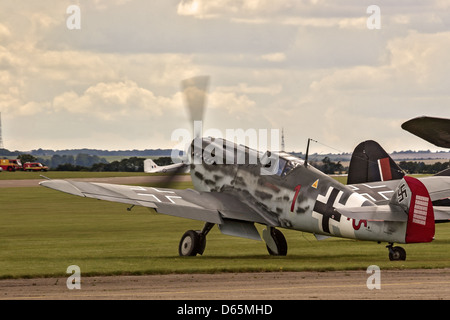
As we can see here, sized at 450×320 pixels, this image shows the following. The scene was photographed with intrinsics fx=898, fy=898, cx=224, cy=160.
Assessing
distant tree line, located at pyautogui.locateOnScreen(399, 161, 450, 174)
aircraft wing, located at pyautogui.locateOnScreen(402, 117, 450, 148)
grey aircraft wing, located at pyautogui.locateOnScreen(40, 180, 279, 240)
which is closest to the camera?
aircraft wing, located at pyautogui.locateOnScreen(402, 117, 450, 148)

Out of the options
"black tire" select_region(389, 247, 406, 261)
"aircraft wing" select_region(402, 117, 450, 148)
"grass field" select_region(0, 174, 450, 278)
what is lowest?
"grass field" select_region(0, 174, 450, 278)

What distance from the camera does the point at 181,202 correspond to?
861 inches

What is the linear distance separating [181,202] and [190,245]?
1.09 meters

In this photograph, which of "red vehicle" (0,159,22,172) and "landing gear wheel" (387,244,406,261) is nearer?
"landing gear wheel" (387,244,406,261)

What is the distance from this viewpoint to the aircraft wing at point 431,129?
12258mm

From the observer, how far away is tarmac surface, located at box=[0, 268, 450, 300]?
14508mm

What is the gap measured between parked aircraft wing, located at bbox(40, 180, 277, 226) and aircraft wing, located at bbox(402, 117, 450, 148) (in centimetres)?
881

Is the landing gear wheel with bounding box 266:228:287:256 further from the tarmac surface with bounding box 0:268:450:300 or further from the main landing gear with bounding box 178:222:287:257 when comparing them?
the tarmac surface with bounding box 0:268:450:300

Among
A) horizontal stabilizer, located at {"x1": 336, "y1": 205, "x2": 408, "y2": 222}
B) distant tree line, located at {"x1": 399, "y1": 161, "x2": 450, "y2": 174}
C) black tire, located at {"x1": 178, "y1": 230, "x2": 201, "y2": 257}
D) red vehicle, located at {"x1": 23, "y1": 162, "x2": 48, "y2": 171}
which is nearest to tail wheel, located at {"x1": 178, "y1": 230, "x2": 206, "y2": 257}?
black tire, located at {"x1": 178, "y1": 230, "x2": 201, "y2": 257}

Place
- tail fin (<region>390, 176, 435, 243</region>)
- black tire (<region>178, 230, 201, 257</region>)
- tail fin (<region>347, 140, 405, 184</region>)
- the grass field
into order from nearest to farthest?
tail fin (<region>390, 176, 435, 243</region>)
the grass field
black tire (<region>178, 230, 201, 257</region>)
tail fin (<region>347, 140, 405, 184</region>)

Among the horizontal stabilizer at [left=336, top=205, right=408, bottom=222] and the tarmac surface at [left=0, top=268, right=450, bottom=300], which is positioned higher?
the horizontal stabilizer at [left=336, top=205, right=408, bottom=222]

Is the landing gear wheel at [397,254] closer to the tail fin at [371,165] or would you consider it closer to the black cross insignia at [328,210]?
the black cross insignia at [328,210]
